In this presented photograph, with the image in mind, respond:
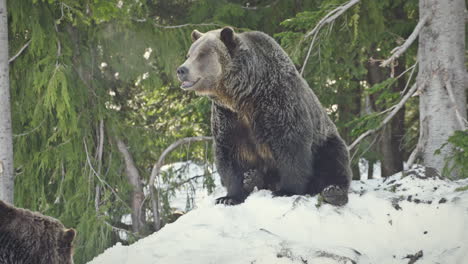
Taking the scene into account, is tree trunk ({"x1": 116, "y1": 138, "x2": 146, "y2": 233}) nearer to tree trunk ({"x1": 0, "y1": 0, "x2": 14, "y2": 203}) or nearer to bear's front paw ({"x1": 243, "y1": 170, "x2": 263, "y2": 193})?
tree trunk ({"x1": 0, "y1": 0, "x2": 14, "y2": 203})

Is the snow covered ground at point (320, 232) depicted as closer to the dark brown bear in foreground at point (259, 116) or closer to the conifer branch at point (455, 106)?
the dark brown bear in foreground at point (259, 116)

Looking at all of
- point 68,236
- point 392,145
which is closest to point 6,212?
point 68,236

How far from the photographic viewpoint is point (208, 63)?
14.8ft

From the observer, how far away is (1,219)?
11.9 ft

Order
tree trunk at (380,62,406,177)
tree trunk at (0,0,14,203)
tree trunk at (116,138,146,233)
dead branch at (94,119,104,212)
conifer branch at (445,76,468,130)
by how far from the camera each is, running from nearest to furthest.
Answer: tree trunk at (0,0,14,203) < conifer branch at (445,76,468,130) < dead branch at (94,119,104,212) < tree trunk at (116,138,146,233) < tree trunk at (380,62,406,177)

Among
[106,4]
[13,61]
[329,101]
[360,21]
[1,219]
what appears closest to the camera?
[1,219]

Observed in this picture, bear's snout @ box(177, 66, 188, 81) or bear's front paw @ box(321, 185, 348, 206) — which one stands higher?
bear's snout @ box(177, 66, 188, 81)

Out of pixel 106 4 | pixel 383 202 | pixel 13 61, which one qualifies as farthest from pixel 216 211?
pixel 13 61

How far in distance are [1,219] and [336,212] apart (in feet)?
8.14

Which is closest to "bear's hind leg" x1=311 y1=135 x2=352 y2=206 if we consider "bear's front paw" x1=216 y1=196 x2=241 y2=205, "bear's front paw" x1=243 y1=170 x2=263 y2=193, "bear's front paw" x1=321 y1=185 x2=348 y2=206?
"bear's front paw" x1=321 y1=185 x2=348 y2=206

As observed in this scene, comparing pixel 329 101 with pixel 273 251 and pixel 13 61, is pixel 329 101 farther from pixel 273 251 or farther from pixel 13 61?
pixel 273 251

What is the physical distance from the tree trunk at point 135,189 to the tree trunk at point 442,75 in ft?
15.1

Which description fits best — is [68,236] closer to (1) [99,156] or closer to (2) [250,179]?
(2) [250,179]

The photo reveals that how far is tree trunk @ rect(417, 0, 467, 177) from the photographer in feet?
21.2
